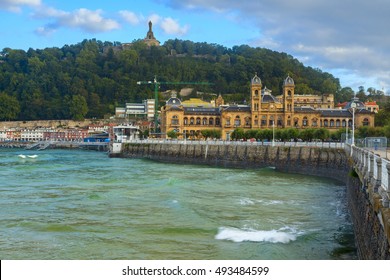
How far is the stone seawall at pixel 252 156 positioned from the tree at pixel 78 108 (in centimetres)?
9752

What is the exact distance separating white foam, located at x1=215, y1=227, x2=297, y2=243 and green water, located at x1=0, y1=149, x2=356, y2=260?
4 cm

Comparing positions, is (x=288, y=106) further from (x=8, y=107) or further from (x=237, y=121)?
(x=8, y=107)

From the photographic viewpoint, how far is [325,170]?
54344 millimetres

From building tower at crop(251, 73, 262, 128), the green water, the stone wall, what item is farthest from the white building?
the stone wall

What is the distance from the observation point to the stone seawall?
2121 inches

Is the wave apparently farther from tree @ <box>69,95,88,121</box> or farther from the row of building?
tree @ <box>69,95,88,121</box>

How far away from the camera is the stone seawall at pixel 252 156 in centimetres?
5387

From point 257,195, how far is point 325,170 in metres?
19.9

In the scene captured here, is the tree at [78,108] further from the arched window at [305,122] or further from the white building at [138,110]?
the arched window at [305,122]

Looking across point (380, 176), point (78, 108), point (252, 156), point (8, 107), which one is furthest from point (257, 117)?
point (8, 107)

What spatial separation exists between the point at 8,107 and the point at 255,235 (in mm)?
184826

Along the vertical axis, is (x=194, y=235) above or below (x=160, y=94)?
below

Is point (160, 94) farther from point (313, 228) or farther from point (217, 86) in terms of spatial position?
point (313, 228)

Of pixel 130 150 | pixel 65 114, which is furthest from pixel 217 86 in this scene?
pixel 130 150
